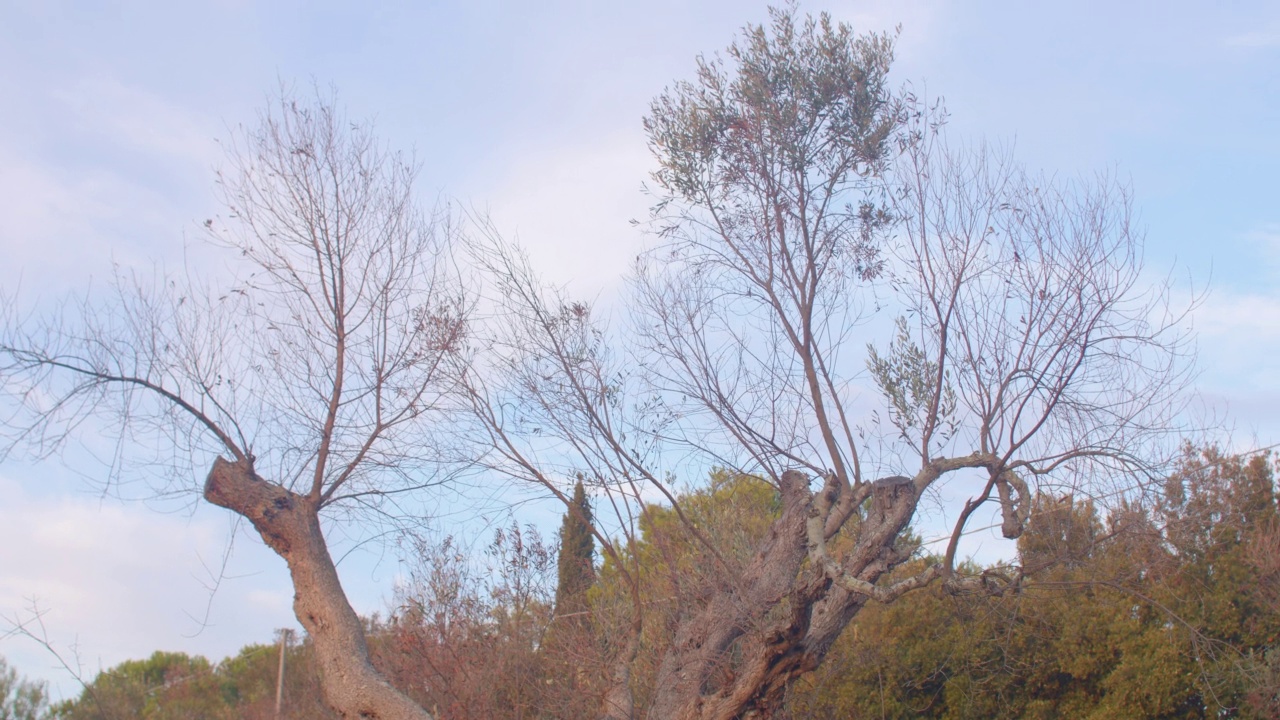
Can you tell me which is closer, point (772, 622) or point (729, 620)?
point (772, 622)

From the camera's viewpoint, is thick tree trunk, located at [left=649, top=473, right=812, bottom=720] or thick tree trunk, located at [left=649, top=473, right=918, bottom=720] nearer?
thick tree trunk, located at [left=649, top=473, right=918, bottom=720]

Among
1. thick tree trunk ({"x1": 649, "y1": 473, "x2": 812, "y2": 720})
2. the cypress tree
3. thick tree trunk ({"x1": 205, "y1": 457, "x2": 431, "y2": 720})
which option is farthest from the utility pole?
thick tree trunk ({"x1": 649, "y1": 473, "x2": 812, "y2": 720})

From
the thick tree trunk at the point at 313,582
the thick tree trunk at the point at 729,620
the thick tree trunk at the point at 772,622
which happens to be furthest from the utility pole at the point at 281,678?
the thick tree trunk at the point at 772,622

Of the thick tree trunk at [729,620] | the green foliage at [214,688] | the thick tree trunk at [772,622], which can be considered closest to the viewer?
the thick tree trunk at [772,622]

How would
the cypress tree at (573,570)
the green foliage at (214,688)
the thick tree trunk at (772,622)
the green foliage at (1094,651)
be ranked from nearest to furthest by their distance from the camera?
the thick tree trunk at (772,622)
the cypress tree at (573,570)
the green foliage at (1094,651)
the green foliage at (214,688)

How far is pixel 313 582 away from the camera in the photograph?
25.0 ft

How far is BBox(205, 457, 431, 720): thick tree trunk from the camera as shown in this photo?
7449 mm

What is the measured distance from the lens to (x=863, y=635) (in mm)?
15453

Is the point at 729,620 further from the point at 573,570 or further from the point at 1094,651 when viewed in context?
the point at 1094,651

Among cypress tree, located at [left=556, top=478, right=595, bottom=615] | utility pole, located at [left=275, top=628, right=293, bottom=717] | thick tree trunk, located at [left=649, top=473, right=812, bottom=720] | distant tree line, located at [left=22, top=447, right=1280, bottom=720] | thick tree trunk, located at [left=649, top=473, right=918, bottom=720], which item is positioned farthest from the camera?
utility pole, located at [left=275, top=628, right=293, bottom=717]

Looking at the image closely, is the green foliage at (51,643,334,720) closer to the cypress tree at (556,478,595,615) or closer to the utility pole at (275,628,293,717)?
the utility pole at (275,628,293,717)

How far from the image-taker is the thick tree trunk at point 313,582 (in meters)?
7.45

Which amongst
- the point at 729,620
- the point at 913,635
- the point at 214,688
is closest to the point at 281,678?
the point at 214,688

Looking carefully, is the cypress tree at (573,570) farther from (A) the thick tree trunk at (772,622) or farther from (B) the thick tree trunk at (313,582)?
(B) the thick tree trunk at (313,582)
